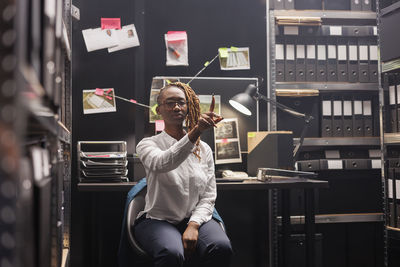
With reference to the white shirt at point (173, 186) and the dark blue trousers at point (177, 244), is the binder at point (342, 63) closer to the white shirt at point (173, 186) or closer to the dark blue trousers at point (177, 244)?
the white shirt at point (173, 186)

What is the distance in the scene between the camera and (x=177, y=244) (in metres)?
1.81

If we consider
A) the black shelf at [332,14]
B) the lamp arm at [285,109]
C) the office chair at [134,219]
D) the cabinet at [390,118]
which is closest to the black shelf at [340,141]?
the cabinet at [390,118]

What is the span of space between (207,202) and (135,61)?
124cm

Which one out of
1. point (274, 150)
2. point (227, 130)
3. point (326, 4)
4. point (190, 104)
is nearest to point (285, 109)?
point (274, 150)

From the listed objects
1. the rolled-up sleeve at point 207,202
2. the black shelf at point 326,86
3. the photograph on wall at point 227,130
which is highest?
the black shelf at point 326,86

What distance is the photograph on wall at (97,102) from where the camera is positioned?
286cm

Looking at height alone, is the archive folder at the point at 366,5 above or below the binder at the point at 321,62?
above

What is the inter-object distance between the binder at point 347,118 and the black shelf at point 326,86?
0.35ft

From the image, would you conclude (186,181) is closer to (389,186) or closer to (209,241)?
(209,241)

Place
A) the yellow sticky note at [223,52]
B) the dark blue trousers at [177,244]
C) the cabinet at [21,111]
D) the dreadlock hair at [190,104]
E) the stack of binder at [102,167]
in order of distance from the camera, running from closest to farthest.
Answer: the cabinet at [21,111] < the dark blue trousers at [177,244] < the dreadlock hair at [190,104] < the stack of binder at [102,167] < the yellow sticky note at [223,52]

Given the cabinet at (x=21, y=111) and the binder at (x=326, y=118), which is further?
the binder at (x=326, y=118)

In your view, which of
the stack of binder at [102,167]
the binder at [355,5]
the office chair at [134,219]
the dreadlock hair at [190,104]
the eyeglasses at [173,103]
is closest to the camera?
the office chair at [134,219]

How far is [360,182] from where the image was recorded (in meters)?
3.16

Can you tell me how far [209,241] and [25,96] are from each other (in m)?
1.38
